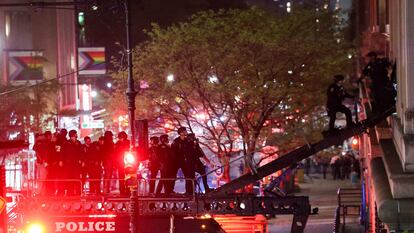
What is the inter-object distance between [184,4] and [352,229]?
32.3 m

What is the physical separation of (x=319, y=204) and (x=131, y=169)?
2171 centimetres

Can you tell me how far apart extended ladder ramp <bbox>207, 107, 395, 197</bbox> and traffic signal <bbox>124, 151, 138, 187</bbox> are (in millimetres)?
1684

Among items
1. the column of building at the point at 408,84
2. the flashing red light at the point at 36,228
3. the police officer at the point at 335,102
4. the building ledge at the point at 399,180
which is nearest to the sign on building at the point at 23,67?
the police officer at the point at 335,102

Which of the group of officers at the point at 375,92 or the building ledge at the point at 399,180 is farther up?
the group of officers at the point at 375,92

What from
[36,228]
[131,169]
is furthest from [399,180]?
[36,228]

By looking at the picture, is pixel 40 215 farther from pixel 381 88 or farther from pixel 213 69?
pixel 213 69

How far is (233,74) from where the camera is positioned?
27625 millimetres

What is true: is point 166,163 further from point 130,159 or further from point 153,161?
point 130,159

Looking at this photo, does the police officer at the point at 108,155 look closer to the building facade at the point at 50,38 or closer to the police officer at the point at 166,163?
Result: the police officer at the point at 166,163

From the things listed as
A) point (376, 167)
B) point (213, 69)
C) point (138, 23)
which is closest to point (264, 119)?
point (213, 69)

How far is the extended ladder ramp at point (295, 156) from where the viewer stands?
15.7 m

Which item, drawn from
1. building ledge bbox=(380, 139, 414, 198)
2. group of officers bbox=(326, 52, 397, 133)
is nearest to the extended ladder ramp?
group of officers bbox=(326, 52, 397, 133)

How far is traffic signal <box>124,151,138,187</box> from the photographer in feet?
47.0

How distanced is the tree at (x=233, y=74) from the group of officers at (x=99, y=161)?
10.5m
